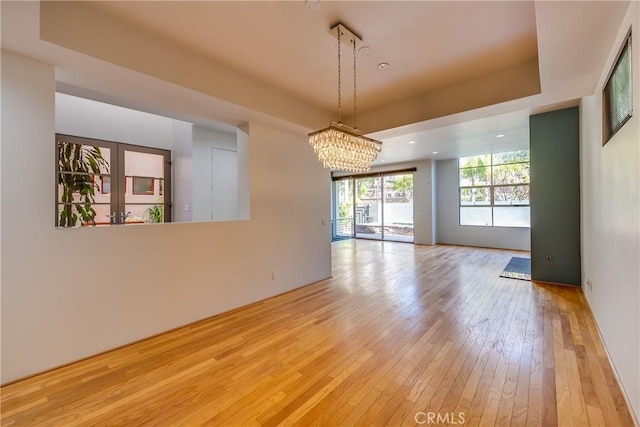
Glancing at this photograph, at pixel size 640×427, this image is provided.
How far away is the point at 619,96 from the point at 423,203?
7.17 meters

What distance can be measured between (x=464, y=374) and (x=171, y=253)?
305 cm

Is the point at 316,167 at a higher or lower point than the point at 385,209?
higher

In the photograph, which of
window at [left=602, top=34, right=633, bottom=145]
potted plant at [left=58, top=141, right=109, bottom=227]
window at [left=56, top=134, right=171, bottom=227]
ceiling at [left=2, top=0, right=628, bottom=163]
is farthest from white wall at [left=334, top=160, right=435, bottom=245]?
Answer: potted plant at [left=58, top=141, right=109, bottom=227]

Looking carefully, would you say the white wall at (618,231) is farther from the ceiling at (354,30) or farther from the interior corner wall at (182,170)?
the interior corner wall at (182,170)

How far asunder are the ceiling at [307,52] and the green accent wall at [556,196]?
4.87ft

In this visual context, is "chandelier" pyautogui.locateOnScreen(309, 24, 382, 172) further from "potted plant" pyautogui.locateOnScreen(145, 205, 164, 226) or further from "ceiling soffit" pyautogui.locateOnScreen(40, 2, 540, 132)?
"potted plant" pyautogui.locateOnScreen(145, 205, 164, 226)

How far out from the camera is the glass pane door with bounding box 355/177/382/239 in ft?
33.8

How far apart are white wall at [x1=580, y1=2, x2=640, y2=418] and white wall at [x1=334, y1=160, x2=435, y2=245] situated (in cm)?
556

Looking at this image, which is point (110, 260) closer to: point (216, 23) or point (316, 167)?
point (216, 23)

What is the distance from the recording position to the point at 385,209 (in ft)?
33.2

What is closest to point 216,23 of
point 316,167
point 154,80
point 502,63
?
point 154,80

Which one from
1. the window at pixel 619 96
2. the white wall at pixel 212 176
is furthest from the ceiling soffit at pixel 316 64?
the white wall at pixel 212 176

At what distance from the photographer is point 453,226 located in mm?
8891

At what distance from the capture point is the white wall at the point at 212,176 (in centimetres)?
506
